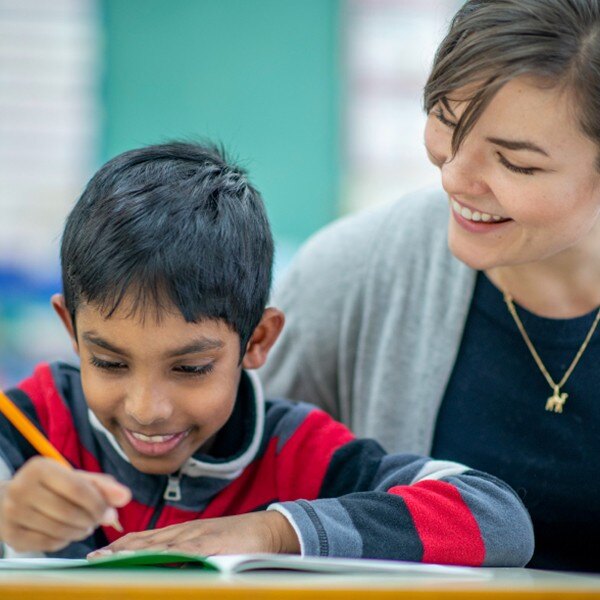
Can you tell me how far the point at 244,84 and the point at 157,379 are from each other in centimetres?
335

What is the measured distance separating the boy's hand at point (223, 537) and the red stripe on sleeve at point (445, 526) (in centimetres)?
13

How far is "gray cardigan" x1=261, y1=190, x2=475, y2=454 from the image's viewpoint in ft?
4.74

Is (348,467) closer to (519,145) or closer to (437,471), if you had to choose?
(437,471)

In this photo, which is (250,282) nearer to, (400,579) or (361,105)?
(400,579)

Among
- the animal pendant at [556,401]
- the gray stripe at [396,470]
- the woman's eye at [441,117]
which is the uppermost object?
the woman's eye at [441,117]

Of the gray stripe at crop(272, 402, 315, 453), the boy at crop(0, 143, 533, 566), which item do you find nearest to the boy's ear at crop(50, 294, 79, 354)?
the boy at crop(0, 143, 533, 566)

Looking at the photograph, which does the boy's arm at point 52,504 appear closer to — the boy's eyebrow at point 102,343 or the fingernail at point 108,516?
the fingernail at point 108,516

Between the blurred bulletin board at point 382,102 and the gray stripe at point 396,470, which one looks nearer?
the gray stripe at point 396,470

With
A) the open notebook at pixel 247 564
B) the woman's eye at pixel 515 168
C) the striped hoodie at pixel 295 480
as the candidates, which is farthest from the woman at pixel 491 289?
the open notebook at pixel 247 564

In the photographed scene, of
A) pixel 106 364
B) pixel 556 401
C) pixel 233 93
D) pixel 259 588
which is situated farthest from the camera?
pixel 233 93

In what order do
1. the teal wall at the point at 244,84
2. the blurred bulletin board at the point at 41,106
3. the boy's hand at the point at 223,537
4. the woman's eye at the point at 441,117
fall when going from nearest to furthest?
the boy's hand at the point at 223,537 < the woman's eye at the point at 441,117 < the blurred bulletin board at the point at 41,106 < the teal wall at the point at 244,84

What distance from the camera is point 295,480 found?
1224 millimetres

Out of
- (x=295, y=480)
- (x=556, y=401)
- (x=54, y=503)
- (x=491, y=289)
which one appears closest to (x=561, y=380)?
(x=556, y=401)

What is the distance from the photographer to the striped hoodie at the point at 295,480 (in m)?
1.03
